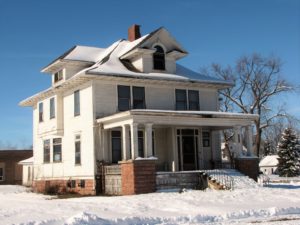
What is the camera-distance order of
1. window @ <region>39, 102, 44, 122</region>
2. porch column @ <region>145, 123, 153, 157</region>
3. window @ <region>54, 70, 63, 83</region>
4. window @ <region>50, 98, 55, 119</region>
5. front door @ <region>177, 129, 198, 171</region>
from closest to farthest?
1. porch column @ <region>145, 123, 153, 157</region>
2. front door @ <region>177, 129, 198, 171</region>
3. window @ <region>50, 98, 55, 119</region>
4. window @ <region>54, 70, 63, 83</region>
5. window @ <region>39, 102, 44, 122</region>

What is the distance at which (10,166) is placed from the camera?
4841 centimetres

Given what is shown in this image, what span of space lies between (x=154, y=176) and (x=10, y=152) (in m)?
30.3

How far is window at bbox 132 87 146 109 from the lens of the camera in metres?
26.0

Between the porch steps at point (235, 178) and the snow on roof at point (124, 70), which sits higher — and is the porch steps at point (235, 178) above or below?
below

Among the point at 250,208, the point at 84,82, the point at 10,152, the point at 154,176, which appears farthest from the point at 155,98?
the point at 10,152

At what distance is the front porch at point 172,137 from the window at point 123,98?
3.94ft

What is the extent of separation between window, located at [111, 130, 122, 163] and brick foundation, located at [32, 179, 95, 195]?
5.82 feet

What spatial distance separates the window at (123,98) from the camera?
25.6 meters

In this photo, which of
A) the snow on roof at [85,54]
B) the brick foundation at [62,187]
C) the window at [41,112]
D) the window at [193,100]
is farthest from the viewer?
the window at [41,112]

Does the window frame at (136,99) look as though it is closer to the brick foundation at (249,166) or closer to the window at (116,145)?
the window at (116,145)

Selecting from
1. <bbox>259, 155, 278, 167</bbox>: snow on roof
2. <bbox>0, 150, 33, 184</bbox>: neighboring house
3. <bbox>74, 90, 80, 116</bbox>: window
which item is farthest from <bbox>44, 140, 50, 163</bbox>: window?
<bbox>259, 155, 278, 167</bbox>: snow on roof

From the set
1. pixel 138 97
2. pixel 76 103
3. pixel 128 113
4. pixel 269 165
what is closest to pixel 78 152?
pixel 76 103

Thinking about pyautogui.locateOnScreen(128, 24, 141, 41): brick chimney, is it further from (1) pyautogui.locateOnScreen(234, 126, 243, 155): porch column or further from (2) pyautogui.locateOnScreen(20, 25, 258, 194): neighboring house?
(1) pyautogui.locateOnScreen(234, 126, 243, 155): porch column

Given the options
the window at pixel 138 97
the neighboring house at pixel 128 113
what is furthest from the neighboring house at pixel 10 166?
the window at pixel 138 97
